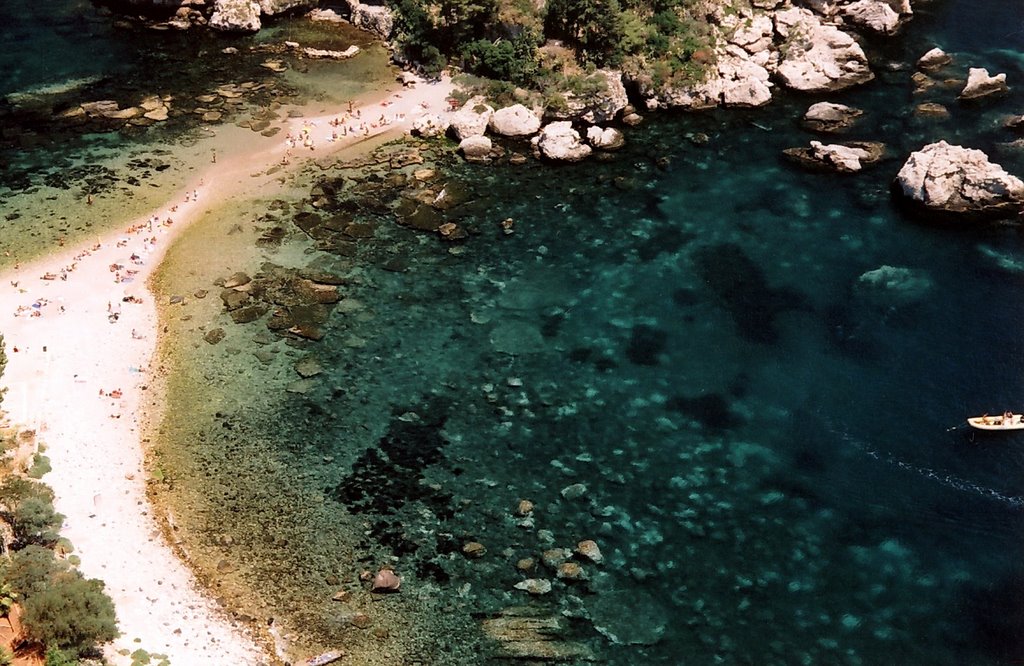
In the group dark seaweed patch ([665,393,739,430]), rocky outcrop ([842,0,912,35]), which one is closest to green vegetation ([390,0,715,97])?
rocky outcrop ([842,0,912,35])

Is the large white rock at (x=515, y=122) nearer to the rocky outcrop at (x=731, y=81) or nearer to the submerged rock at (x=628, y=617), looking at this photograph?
the rocky outcrop at (x=731, y=81)

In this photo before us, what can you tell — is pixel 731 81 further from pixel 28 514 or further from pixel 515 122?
pixel 28 514

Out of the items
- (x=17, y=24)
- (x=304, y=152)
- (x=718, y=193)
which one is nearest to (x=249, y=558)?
(x=304, y=152)

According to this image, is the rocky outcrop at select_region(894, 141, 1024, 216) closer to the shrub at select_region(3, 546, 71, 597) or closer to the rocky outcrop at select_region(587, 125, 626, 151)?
the rocky outcrop at select_region(587, 125, 626, 151)

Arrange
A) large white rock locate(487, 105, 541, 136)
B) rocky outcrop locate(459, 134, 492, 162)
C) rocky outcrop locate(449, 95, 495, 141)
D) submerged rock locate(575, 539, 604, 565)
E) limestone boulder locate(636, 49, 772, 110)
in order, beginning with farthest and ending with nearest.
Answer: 1. limestone boulder locate(636, 49, 772, 110)
2. large white rock locate(487, 105, 541, 136)
3. rocky outcrop locate(449, 95, 495, 141)
4. rocky outcrop locate(459, 134, 492, 162)
5. submerged rock locate(575, 539, 604, 565)

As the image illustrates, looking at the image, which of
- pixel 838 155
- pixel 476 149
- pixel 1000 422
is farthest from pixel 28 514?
pixel 838 155

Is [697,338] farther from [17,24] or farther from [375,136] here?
[17,24]
